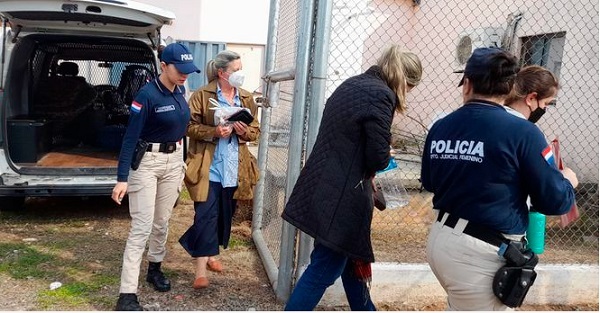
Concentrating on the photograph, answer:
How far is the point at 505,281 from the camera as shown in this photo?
2174 millimetres

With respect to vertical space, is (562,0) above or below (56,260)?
above

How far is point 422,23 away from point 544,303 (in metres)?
7.76

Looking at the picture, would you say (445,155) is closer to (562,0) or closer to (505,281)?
(505,281)

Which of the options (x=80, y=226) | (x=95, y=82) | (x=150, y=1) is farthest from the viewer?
(x=150, y=1)

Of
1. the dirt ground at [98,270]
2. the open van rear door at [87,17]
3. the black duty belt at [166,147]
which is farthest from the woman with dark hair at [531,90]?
the open van rear door at [87,17]

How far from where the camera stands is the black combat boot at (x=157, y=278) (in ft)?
12.7

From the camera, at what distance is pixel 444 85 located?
9.66m

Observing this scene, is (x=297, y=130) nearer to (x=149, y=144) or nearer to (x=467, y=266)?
(x=149, y=144)

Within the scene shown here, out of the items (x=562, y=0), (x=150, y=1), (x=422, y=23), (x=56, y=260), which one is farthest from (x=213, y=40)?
(x=56, y=260)

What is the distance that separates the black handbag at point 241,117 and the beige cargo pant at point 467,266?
1828 millimetres

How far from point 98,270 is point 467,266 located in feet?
10.1

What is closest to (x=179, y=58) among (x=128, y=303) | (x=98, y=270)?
(x=128, y=303)

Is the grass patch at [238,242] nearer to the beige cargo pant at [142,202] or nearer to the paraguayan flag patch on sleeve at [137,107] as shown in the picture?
the beige cargo pant at [142,202]

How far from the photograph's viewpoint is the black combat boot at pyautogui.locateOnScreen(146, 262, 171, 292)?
3885mm
